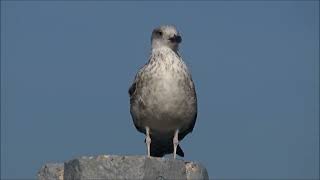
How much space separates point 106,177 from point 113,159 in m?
0.25

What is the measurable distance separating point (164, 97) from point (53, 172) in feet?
7.25

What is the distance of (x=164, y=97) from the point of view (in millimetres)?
12430

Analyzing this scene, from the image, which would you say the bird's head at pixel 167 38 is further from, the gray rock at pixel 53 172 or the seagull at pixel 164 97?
Answer: the gray rock at pixel 53 172

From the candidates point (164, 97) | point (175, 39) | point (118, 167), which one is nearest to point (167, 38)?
point (175, 39)

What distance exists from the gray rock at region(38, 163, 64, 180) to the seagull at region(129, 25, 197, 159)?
1.95 m

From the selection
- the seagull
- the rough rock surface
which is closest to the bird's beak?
the seagull

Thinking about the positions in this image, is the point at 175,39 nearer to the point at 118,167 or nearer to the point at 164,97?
the point at 164,97

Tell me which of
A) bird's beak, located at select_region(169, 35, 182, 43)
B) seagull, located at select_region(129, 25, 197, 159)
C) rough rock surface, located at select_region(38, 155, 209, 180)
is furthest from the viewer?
bird's beak, located at select_region(169, 35, 182, 43)

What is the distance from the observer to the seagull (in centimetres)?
1248

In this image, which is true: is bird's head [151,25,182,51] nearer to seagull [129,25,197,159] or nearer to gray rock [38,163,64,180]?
seagull [129,25,197,159]

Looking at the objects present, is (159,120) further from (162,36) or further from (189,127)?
(162,36)

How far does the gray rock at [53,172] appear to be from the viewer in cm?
1129

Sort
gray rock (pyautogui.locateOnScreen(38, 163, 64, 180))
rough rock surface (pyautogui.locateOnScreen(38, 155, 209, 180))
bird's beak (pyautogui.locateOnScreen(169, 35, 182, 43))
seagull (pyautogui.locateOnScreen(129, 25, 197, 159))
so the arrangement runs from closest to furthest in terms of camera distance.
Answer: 1. rough rock surface (pyautogui.locateOnScreen(38, 155, 209, 180))
2. gray rock (pyautogui.locateOnScreen(38, 163, 64, 180))
3. seagull (pyautogui.locateOnScreen(129, 25, 197, 159))
4. bird's beak (pyautogui.locateOnScreen(169, 35, 182, 43))

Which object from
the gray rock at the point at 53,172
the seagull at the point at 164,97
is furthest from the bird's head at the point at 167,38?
the gray rock at the point at 53,172
